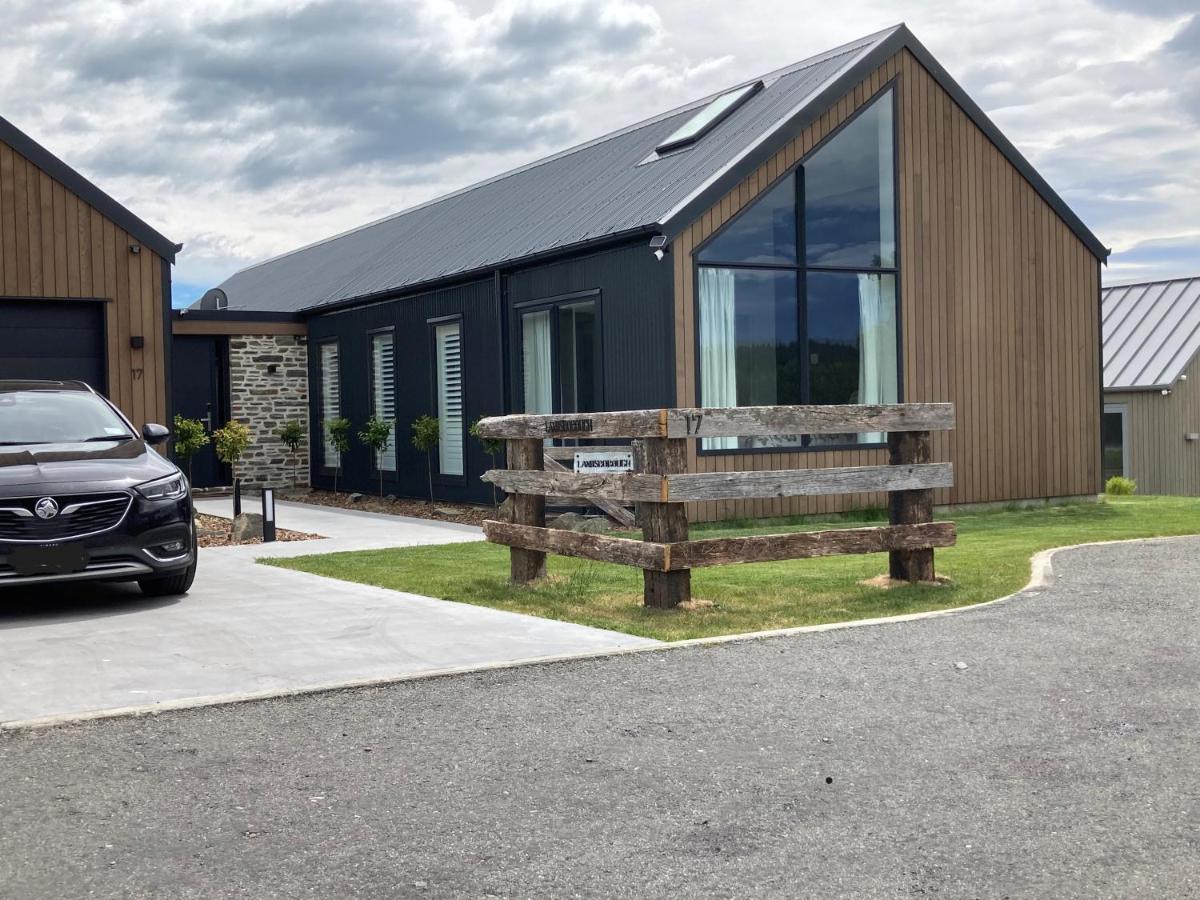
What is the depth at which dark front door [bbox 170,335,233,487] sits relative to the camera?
2206 centimetres

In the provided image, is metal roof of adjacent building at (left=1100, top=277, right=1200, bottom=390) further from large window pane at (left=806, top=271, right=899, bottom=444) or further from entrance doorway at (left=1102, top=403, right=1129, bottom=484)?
large window pane at (left=806, top=271, right=899, bottom=444)

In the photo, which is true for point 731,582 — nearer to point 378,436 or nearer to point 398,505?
point 398,505

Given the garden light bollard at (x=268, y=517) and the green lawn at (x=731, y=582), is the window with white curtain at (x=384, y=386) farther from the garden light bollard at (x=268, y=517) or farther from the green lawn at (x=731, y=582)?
the green lawn at (x=731, y=582)

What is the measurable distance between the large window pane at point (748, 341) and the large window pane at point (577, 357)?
153cm

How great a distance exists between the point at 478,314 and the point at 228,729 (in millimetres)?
12695

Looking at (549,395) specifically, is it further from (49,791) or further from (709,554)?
(49,791)

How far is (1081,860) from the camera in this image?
3758mm

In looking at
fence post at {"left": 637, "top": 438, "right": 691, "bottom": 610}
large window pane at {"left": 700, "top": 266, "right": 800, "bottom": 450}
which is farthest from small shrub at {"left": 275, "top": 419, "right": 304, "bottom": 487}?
fence post at {"left": 637, "top": 438, "right": 691, "bottom": 610}

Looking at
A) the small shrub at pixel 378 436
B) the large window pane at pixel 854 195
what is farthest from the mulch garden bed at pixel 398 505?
the large window pane at pixel 854 195

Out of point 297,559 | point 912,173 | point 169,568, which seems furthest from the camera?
point 912,173

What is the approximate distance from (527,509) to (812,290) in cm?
703

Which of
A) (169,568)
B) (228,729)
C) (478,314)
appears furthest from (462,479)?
(228,729)

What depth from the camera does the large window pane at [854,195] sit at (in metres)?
15.2

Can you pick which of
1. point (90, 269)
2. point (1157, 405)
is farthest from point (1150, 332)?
point (90, 269)
